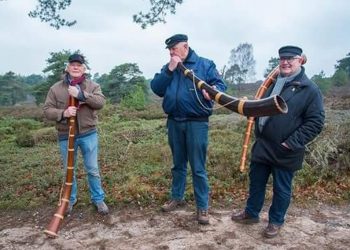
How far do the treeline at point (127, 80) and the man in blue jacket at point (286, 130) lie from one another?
20.9 metres

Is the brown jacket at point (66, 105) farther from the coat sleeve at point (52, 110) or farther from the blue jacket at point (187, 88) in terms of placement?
the blue jacket at point (187, 88)

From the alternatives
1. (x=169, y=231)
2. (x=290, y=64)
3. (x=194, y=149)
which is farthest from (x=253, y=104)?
(x=169, y=231)

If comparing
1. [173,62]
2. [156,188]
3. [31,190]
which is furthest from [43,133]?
[173,62]

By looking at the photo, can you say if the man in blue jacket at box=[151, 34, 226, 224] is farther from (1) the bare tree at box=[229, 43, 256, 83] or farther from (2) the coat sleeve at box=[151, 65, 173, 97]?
(1) the bare tree at box=[229, 43, 256, 83]

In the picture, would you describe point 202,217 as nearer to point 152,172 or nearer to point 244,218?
point 244,218

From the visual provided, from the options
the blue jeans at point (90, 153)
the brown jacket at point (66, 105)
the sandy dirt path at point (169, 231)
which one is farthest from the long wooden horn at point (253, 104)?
the blue jeans at point (90, 153)

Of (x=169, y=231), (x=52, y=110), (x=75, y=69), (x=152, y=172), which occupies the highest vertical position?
(x=75, y=69)

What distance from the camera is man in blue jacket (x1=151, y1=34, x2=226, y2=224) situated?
5008mm

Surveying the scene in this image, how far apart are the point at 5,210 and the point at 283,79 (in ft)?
15.0

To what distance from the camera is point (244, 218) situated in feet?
17.4

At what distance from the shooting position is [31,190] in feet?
23.1

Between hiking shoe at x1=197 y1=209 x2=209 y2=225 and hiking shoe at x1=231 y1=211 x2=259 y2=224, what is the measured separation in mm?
379

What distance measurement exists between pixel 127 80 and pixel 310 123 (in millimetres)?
39592

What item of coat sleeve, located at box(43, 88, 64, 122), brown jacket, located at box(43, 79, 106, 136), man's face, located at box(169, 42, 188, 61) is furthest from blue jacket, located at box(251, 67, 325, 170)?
coat sleeve, located at box(43, 88, 64, 122)
